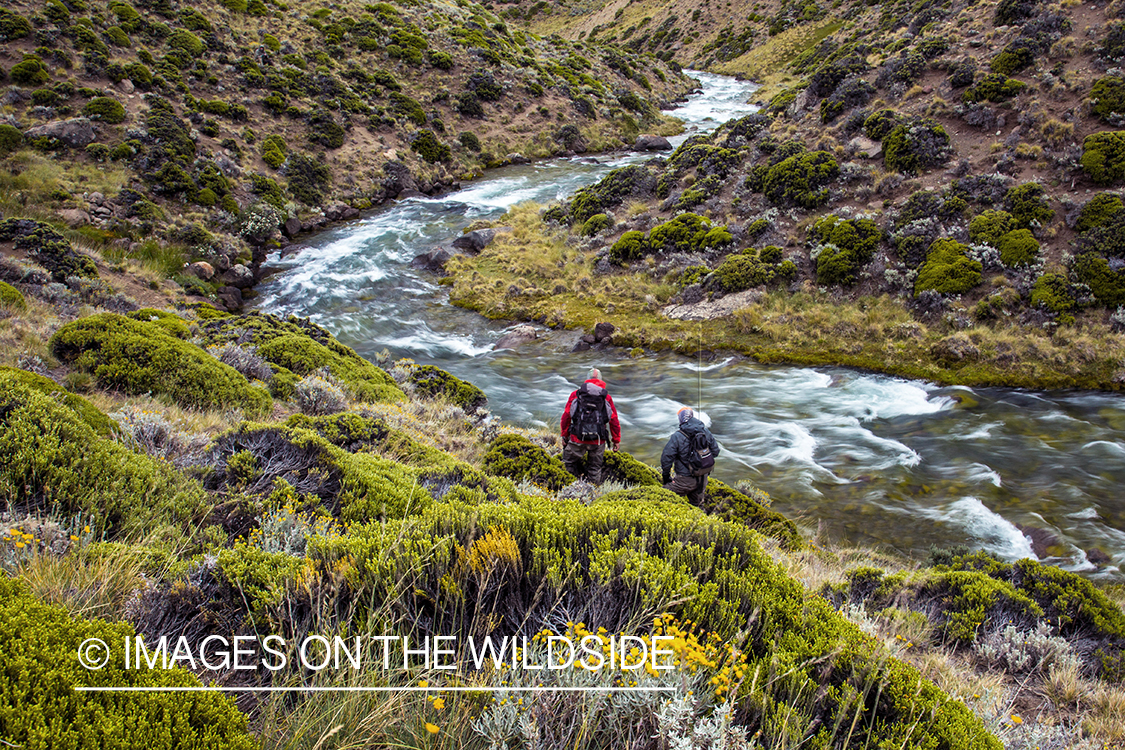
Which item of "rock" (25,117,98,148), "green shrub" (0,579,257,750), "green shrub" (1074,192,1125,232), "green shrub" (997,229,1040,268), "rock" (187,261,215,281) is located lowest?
"green shrub" (0,579,257,750)

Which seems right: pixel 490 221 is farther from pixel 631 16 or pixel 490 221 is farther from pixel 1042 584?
pixel 631 16

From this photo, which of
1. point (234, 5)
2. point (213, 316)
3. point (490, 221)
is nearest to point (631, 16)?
point (234, 5)

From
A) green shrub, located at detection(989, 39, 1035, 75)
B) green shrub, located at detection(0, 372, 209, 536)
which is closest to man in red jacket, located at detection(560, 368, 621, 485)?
green shrub, located at detection(0, 372, 209, 536)

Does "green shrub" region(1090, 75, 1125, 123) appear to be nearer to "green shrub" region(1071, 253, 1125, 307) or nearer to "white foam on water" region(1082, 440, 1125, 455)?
"green shrub" region(1071, 253, 1125, 307)

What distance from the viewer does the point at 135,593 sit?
118 inches

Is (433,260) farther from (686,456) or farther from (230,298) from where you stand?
(686,456)

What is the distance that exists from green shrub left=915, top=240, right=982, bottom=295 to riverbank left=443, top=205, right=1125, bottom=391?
73cm

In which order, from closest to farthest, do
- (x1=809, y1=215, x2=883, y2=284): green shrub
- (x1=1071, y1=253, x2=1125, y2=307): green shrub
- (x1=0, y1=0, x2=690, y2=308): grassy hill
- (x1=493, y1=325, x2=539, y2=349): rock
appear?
(x1=1071, y1=253, x2=1125, y2=307): green shrub < (x1=809, y1=215, x2=883, y2=284): green shrub < (x1=493, y1=325, x2=539, y2=349): rock < (x1=0, y1=0, x2=690, y2=308): grassy hill

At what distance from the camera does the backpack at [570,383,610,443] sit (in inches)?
332

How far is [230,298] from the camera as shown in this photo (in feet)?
58.6

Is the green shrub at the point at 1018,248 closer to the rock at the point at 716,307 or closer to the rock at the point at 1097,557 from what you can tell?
the rock at the point at 716,307

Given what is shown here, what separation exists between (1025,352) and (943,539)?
6737 mm

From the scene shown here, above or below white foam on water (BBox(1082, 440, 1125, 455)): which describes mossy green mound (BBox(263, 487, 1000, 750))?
above

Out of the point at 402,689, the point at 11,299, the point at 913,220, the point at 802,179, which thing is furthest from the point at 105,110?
the point at 913,220
